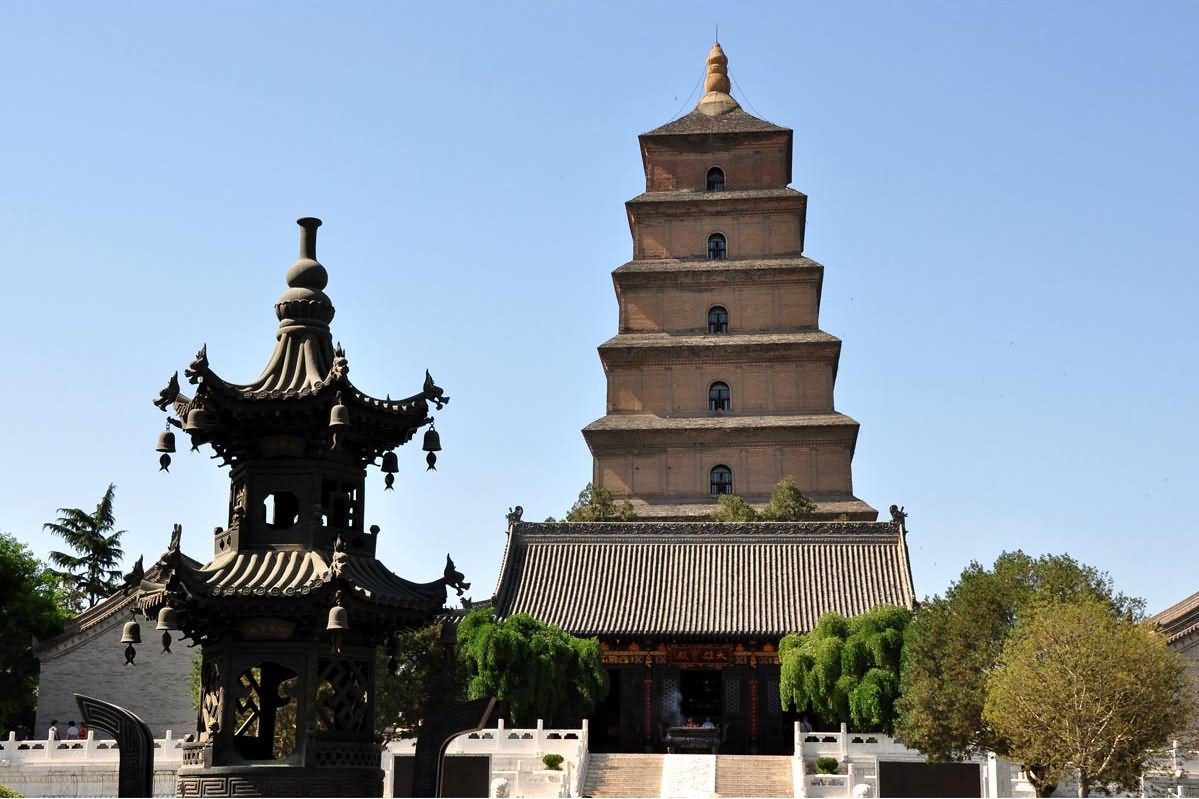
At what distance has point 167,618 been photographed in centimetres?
1069

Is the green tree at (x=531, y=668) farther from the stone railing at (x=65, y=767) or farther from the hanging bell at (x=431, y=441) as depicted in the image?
the hanging bell at (x=431, y=441)

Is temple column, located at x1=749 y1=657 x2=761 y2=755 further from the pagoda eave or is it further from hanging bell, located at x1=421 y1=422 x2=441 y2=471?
hanging bell, located at x1=421 y1=422 x2=441 y2=471

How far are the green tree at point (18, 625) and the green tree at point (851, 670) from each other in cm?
1713

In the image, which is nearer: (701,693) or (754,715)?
(754,715)

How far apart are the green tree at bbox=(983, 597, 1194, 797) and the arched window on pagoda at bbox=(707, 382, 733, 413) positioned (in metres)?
24.9

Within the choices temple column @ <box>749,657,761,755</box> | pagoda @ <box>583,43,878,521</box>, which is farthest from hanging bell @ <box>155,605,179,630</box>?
pagoda @ <box>583,43,878,521</box>

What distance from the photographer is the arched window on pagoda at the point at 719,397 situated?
45469mm

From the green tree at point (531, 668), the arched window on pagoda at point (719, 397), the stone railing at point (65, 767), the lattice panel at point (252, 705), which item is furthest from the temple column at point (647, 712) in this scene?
the lattice panel at point (252, 705)

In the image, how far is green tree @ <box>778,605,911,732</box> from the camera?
95.0 feet

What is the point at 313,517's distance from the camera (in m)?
11.5

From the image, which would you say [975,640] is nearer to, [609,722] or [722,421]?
[609,722]

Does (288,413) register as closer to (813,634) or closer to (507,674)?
(507,674)

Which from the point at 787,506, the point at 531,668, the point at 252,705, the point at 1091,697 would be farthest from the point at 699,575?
the point at 252,705

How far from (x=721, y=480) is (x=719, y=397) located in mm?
2528
